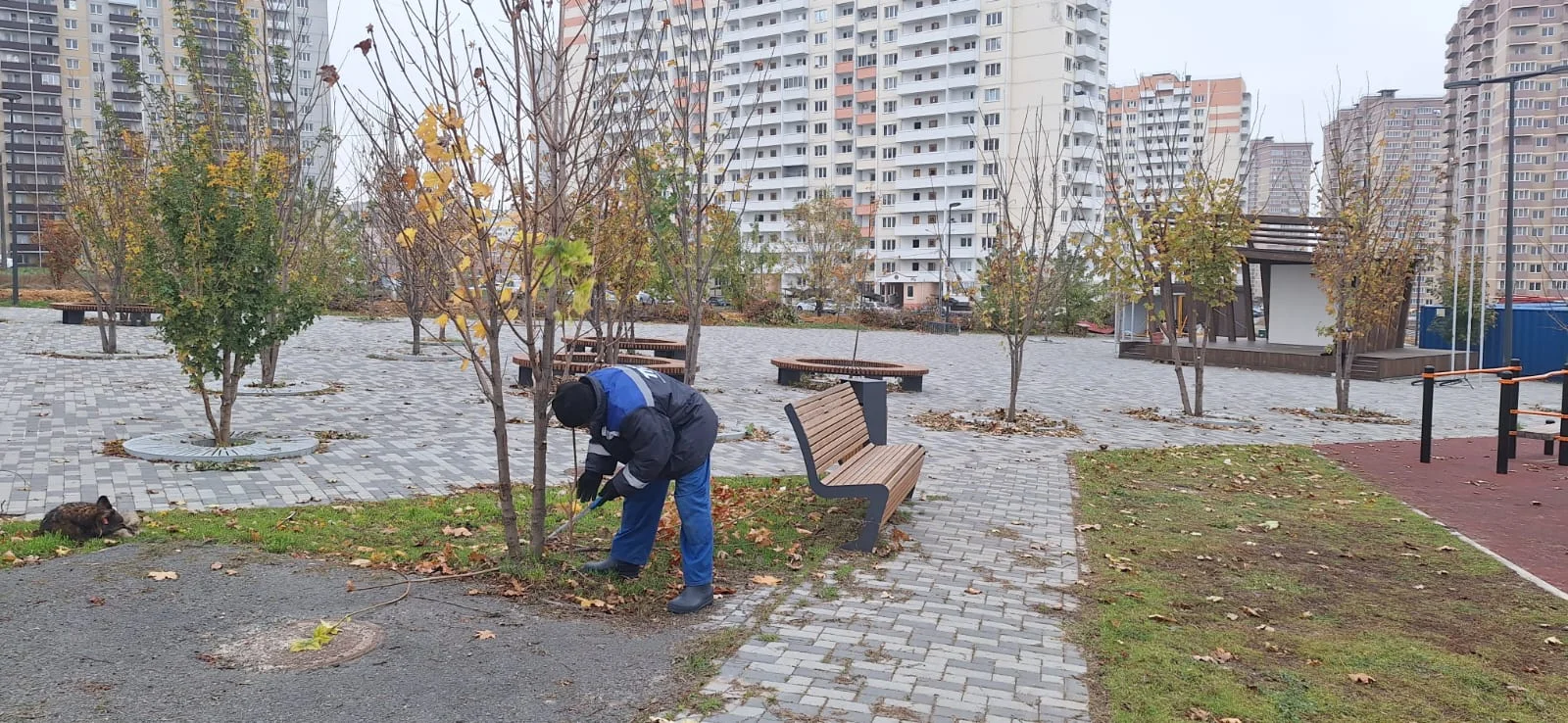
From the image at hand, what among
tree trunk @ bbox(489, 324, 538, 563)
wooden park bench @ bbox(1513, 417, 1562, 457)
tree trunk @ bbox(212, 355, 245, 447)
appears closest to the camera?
tree trunk @ bbox(489, 324, 538, 563)

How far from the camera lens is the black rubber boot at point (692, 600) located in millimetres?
4898

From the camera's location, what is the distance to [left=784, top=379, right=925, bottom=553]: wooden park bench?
19.9ft

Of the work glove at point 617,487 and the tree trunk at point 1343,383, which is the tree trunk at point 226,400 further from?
the tree trunk at point 1343,383

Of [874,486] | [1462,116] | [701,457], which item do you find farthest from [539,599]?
[1462,116]

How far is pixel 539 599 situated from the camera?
16.3ft

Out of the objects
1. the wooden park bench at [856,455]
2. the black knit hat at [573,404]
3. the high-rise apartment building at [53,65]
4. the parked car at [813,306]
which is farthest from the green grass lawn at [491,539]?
the high-rise apartment building at [53,65]

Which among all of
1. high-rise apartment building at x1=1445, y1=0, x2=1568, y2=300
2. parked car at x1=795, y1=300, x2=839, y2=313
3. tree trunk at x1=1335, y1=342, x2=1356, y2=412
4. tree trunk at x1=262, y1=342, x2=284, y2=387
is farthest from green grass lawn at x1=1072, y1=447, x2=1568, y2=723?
high-rise apartment building at x1=1445, y1=0, x2=1568, y2=300

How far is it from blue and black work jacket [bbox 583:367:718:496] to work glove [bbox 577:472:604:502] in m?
0.03

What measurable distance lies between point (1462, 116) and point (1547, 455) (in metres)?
81.6

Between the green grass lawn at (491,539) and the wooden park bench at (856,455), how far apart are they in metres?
0.40

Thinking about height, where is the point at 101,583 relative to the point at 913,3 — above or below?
below

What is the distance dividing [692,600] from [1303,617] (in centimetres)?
304

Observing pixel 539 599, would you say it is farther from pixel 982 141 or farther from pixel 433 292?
pixel 982 141

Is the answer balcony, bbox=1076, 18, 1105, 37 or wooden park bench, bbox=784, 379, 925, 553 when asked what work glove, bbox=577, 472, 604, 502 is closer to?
wooden park bench, bbox=784, 379, 925, 553
